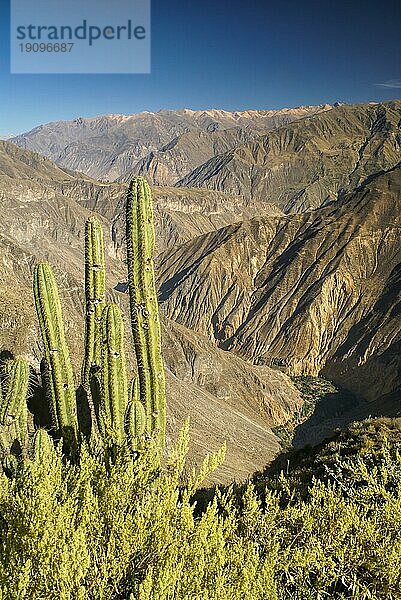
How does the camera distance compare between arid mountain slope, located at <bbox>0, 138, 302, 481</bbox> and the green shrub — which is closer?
the green shrub

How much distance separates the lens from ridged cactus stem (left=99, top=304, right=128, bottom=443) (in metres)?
10.2

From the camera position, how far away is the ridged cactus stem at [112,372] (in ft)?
33.6

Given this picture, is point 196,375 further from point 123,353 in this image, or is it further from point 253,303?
point 253,303

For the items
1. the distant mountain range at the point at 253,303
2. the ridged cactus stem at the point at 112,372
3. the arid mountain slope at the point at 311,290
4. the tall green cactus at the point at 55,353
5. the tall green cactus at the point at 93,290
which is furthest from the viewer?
the arid mountain slope at the point at 311,290

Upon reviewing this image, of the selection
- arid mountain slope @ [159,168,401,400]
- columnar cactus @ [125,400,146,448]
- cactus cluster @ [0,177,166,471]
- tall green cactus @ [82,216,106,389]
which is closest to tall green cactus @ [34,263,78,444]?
cactus cluster @ [0,177,166,471]

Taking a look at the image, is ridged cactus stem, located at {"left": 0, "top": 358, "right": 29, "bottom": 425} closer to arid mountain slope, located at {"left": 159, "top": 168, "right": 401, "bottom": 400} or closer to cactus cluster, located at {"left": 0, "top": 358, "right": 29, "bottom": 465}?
cactus cluster, located at {"left": 0, "top": 358, "right": 29, "bottom": 465}

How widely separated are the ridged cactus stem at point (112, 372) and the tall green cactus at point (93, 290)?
1619 mm

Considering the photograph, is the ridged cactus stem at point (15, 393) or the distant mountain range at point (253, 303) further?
the distant mountain range at point (253, 303)

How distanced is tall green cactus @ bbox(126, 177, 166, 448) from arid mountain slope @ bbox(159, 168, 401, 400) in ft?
184

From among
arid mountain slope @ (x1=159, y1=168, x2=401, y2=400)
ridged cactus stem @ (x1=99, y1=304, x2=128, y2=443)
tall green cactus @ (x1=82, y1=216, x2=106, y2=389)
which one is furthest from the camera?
arid mountain slope @ (x1=159, y1=168, x2=401, y2=400)

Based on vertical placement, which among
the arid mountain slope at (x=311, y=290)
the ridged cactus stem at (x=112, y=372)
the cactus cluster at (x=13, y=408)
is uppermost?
the ridged cactus stem at (x=112, y=372)

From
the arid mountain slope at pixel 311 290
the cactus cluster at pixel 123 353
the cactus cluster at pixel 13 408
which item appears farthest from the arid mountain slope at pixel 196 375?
the cactus cluster at pixel 123 353

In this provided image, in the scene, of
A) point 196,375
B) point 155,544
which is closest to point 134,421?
point 155,544

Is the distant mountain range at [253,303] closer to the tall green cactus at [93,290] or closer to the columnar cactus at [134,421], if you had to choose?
the tall green cactus at [93,290]
